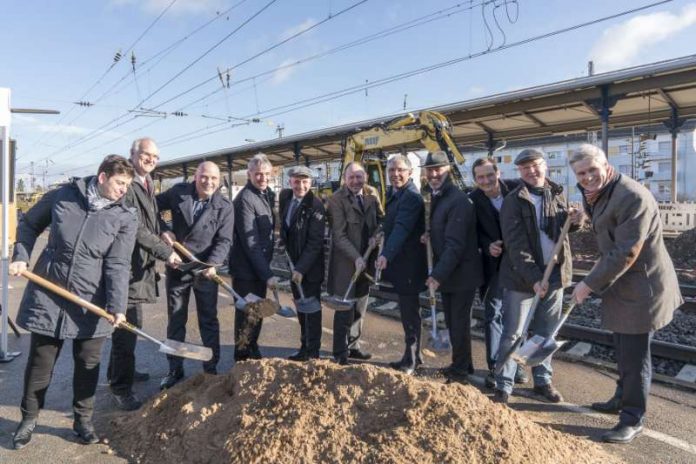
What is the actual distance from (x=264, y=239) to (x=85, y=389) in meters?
2.04

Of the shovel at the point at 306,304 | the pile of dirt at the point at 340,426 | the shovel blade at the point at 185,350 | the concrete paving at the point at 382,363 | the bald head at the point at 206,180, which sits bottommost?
the concrete paving at the point at 382,363

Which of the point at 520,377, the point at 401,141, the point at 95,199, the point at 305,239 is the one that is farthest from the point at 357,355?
the point at 401,141

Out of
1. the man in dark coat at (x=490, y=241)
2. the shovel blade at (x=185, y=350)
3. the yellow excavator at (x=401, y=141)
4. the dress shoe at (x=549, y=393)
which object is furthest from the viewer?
the yellow excavator at (x=401, y=141)

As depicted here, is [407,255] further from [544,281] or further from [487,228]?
[544,281]

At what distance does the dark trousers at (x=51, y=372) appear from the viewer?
3.44 meters

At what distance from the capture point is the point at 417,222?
191 inches

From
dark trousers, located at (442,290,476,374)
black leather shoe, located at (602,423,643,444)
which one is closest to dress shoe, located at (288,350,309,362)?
dark trousers, located at (442,290,476,374)

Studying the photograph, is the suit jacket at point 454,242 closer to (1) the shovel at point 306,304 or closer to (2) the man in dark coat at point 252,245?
(1) the shovel at point 306,304

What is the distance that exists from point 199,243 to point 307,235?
1.08 m

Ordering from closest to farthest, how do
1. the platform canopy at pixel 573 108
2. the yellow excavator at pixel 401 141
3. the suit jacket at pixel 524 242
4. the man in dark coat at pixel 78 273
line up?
the man in dark coat at pixel 78 273
the suit jacket at pixel 524 242
the platform canopy at pixel 573 108
the yellow excavator at pixel 401 141

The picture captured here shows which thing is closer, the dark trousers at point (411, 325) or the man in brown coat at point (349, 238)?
the dark trousers at point (411, 325)

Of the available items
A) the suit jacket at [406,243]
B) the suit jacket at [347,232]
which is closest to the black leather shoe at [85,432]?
the suit jacket at [347,232]

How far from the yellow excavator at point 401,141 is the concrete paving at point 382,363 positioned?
553 centimetres

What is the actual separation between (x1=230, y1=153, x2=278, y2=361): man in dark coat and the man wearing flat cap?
85.7 inches
